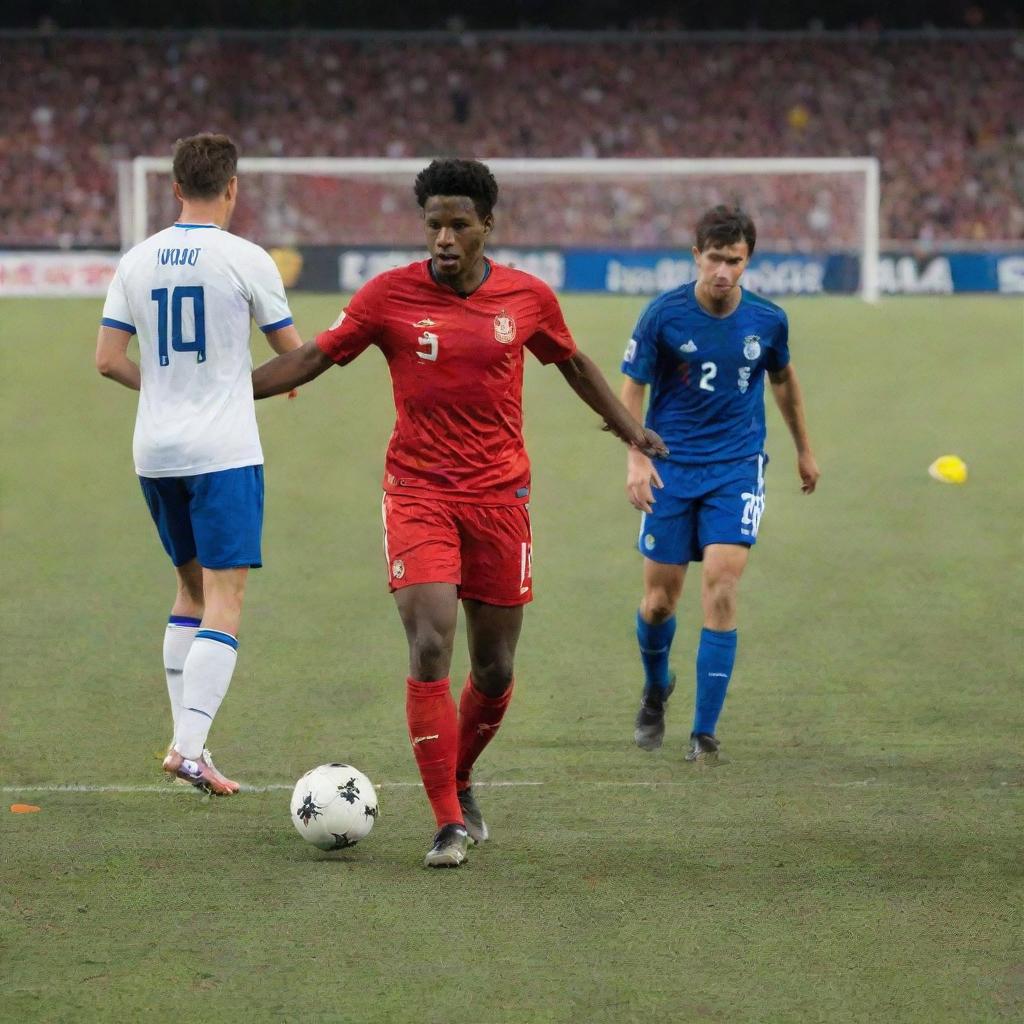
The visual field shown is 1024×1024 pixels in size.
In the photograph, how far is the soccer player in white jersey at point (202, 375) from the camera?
17.5ft

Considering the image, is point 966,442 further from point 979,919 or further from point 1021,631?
point 979,919

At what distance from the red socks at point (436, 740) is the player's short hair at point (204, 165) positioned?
1709 millimetres

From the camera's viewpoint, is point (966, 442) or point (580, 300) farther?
point (580, 300)

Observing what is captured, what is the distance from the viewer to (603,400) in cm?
520

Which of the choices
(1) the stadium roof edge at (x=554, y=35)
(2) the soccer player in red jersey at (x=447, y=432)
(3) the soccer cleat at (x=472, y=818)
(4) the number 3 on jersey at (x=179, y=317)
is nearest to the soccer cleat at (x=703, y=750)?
(3) the soccer cleat at (x=472, y=818)

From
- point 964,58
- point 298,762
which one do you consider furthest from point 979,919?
point 964,58

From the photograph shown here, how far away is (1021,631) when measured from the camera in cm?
838

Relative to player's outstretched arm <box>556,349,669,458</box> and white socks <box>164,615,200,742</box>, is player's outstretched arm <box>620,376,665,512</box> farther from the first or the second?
white socks <box>164,615,200,742</box>

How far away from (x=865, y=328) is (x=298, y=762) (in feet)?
65.1

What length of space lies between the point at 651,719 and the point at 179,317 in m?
2.41

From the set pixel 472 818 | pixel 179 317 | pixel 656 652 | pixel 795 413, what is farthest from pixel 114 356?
pixel 795 413

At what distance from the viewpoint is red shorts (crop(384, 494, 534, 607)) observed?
4836mm

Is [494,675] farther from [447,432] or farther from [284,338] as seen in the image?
[284,338]

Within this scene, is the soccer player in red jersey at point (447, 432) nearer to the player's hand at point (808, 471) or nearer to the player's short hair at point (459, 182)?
the player's short hair at point (459, 182)
